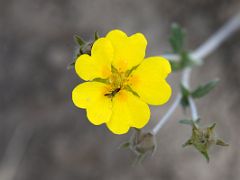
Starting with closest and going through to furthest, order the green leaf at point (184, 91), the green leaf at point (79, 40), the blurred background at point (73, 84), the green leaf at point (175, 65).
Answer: the green leaf at point (79, 40), the green leaf at point (184, 91), the green leaf at point (175, 65), the blurred background at point (73, 84)

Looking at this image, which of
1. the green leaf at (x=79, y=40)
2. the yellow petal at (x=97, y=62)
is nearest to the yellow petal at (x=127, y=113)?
the yellow petal at (x=97, y=62)

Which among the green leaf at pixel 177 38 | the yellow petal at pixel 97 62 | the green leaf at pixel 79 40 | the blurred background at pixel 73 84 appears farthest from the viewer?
the blurred background at pixel 73 84

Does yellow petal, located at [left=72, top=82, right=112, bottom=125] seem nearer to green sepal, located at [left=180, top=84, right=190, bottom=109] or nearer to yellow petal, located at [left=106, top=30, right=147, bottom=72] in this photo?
yellow petal, located at [left=106, top=30, right=147, bottom=72]

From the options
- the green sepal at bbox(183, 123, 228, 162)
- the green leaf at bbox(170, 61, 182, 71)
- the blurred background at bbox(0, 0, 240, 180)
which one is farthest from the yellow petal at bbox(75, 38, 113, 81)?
the blurred background at bbox(0, 0, 240, 180)

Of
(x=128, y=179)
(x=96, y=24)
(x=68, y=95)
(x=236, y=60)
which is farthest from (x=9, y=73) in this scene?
(x=236, y=60)

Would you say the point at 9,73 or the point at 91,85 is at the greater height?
the point at 9,73

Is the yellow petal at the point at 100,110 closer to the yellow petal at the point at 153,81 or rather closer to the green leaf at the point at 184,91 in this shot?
the yellow petal at the point at 153,81

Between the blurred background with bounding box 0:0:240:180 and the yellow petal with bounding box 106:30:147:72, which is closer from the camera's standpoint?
the yellow petal with bounding box 106:30:147:72

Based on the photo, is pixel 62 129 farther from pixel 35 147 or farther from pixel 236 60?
pixel 236 60
